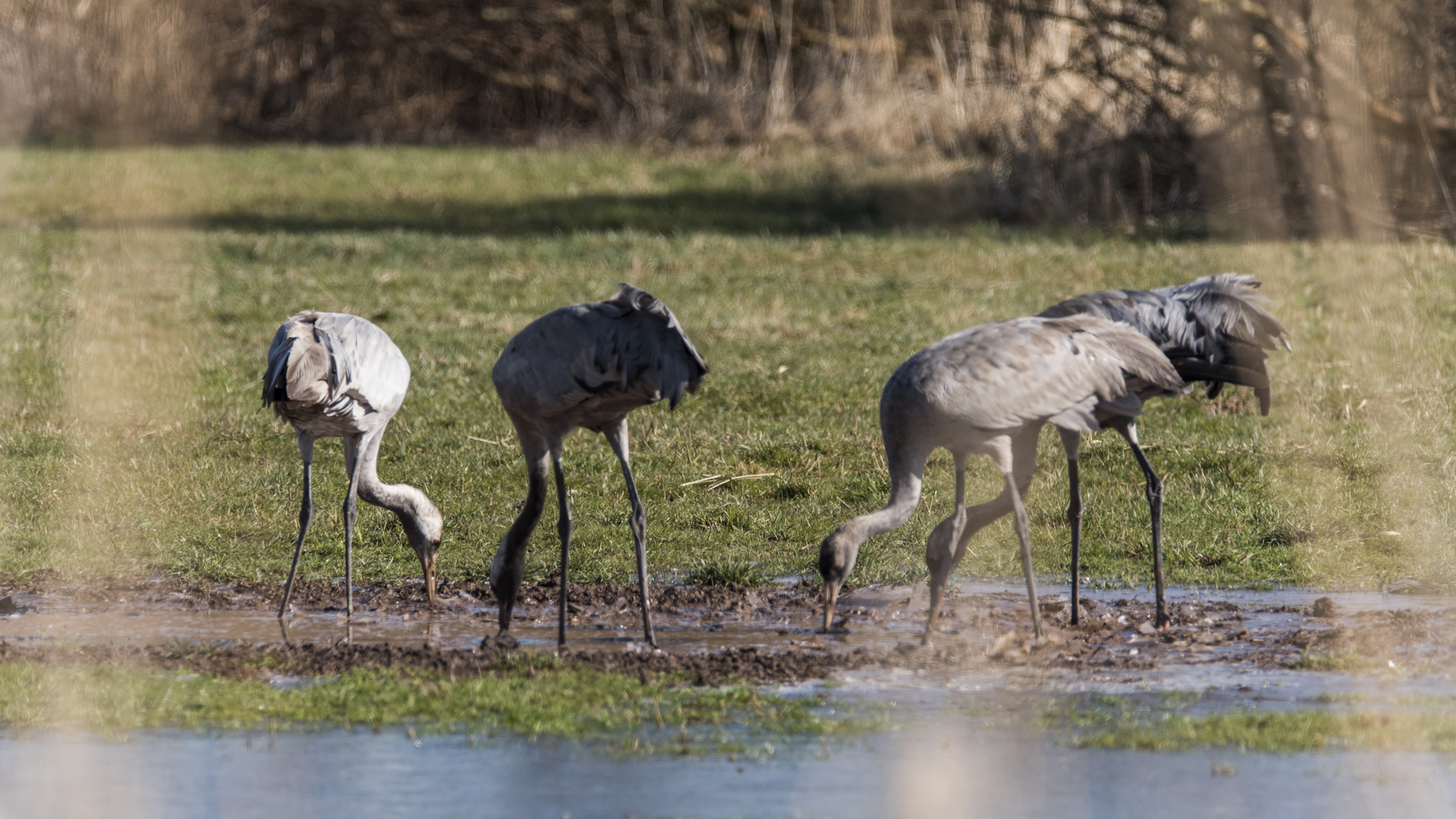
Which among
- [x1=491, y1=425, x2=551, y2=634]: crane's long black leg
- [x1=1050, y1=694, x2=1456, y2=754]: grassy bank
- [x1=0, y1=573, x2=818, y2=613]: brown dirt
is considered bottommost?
[x1=1050, y1=694, x2=1456, y2=754]: grassy bank

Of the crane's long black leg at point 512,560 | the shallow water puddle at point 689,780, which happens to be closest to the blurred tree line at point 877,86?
the crane's long black leg at point 512,560

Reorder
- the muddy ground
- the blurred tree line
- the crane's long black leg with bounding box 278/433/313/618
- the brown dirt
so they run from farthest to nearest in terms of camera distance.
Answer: the blurred tree line → the brown dirt → the crane's long black leg with bounding box 278/433/313/618 → the muddy ground

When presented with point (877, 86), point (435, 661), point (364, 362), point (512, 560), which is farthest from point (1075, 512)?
point (877, 86)

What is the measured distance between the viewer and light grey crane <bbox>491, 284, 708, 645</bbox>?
6344mm

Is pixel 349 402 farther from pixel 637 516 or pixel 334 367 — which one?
pixel 637 516

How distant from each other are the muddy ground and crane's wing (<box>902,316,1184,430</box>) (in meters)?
0.86

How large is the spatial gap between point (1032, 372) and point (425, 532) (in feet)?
8.86

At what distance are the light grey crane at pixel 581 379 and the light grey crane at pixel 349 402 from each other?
0.73 meters

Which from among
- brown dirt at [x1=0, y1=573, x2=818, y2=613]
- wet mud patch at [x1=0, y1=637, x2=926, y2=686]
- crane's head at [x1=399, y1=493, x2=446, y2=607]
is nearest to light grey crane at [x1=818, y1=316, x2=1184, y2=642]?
wet mud patch at [x1=0, y1=637, x2=926, y2=686]

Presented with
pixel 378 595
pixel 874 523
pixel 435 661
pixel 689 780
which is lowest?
pixel 689 780

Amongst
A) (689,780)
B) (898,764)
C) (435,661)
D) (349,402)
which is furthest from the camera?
(349,402)

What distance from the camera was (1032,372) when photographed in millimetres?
6438

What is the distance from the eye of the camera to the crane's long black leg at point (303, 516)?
696cm

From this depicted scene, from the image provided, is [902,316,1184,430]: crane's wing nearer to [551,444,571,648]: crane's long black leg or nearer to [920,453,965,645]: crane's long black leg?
[920,453,965,645]: crane's long black leg
